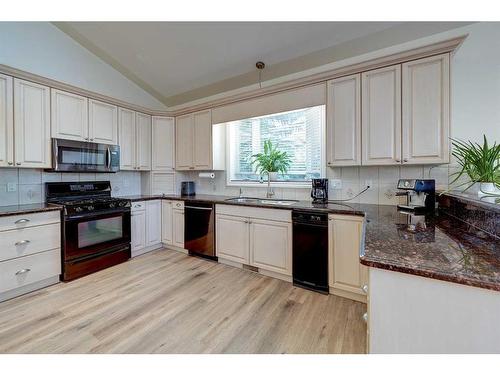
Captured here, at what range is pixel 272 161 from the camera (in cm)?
333

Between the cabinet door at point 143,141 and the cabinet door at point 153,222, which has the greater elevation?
the cabinet door at point 143,141

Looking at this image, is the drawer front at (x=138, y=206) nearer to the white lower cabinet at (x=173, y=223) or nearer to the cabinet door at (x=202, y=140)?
the white lower cabinet at (x=173, y=223)

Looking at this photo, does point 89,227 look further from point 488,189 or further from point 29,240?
point 488,189

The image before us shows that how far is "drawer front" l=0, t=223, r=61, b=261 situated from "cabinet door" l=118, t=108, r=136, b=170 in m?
1.29

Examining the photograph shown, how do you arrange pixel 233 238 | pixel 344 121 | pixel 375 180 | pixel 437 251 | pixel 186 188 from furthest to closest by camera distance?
pixel 186 188
pixel 233 238
pixel 375 180
pixel 344 121
pixel 437 251

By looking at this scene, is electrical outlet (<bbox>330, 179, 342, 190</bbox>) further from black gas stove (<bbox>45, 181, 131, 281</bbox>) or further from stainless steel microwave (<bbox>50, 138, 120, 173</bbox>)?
stainless steel microwave (<bbox>50, 138, 120, 173</bbox>)

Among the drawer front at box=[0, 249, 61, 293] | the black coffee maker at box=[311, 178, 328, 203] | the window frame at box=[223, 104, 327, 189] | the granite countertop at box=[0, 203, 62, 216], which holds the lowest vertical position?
the drawer front at box=[0, 249, 61, 293]

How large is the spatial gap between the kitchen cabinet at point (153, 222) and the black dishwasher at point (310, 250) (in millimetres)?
2328

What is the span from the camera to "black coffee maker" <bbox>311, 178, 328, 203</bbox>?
2824 millimetres

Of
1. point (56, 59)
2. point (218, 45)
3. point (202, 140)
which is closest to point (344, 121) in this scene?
point (218, 45)

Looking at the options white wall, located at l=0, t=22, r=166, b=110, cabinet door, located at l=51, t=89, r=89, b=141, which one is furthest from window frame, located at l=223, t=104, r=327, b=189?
cabinet door, located at l=51, t=89, r=89, b=141

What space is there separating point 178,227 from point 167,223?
250 mm

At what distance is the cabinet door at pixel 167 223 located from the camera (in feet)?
12.1

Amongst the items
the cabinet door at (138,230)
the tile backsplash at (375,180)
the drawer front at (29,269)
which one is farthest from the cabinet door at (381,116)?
the drawer front at (29,269)
